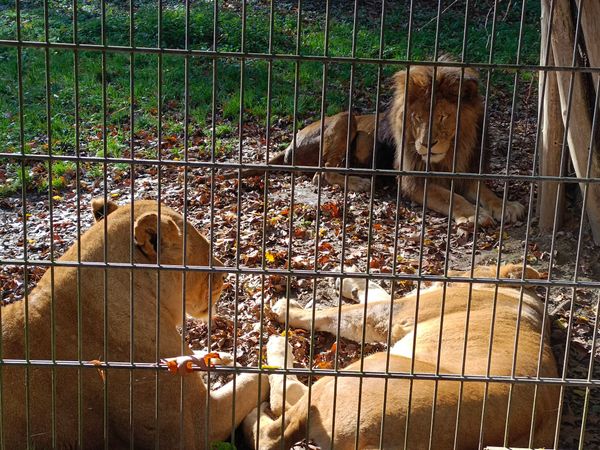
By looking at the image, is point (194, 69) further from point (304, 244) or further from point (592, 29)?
point (592, 29)

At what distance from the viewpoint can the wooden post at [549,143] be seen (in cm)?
684

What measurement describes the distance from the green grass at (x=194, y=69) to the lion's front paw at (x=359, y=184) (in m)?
1.30

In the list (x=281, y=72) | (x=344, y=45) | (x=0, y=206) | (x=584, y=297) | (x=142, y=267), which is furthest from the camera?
(x=344, y=45)

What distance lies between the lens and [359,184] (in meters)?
9.04

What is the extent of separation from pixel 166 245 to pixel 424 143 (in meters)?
4.24

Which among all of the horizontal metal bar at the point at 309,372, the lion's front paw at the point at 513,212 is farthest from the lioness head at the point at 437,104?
the horizontal metal bar at the point at 309,372

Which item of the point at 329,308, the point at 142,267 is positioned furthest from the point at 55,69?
the point at 142,267

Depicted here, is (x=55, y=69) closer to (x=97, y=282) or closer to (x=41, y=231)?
(x=41, y=231)

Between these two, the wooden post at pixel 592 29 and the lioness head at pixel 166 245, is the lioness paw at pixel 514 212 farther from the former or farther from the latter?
the lioness head at pixel 166 245

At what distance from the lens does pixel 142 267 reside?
Result: 3.49 m

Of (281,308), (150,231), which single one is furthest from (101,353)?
(281,308)

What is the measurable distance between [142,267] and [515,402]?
1.91m

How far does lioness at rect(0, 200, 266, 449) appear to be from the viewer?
4.00 metres

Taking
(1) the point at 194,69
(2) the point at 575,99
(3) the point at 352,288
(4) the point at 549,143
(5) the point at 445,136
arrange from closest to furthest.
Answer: (2) the point at 575,99
(3) the point at 352,288
(4) the point at 549,143
(5) the point at 445,136
(1) the point at 194,69
